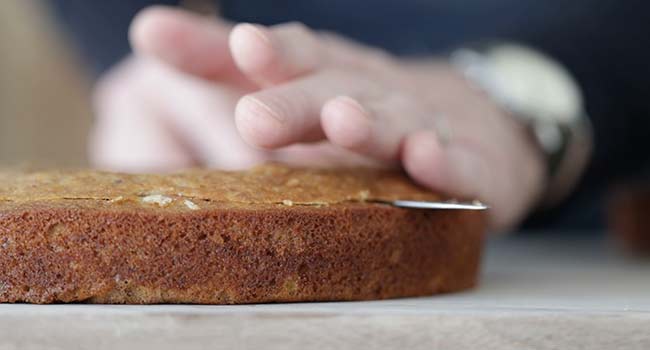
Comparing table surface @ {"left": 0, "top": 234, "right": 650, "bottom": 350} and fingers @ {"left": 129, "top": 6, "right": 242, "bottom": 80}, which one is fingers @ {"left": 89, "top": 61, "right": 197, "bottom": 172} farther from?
table surface @ {"left": 0, "top": 234, "right": 650, "bottom": 350}

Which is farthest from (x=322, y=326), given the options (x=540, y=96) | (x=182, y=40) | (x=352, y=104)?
(x=540, y=96)

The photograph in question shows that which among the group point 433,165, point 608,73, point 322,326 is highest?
point 608,73

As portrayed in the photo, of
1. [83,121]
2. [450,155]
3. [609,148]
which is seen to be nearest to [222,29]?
[450,155]

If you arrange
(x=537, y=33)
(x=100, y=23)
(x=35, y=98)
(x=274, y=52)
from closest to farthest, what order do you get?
(x=274, y=52)
(x=537, y=33)
(x=100, y=23)
(x=35, y=98)

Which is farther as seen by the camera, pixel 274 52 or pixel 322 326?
pixel 274 52

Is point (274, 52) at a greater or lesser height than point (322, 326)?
greater

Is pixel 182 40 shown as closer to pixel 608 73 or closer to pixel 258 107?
pixel 258 107

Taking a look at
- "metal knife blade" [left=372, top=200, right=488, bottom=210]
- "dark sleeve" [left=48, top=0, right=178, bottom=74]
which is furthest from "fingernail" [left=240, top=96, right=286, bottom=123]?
"dark sleeve" [left=48, top=0, right=178, bottom=74]

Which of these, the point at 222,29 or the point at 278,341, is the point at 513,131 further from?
the point at 278,341

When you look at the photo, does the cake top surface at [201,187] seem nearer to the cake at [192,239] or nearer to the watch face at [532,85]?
the cake at [192,239]
